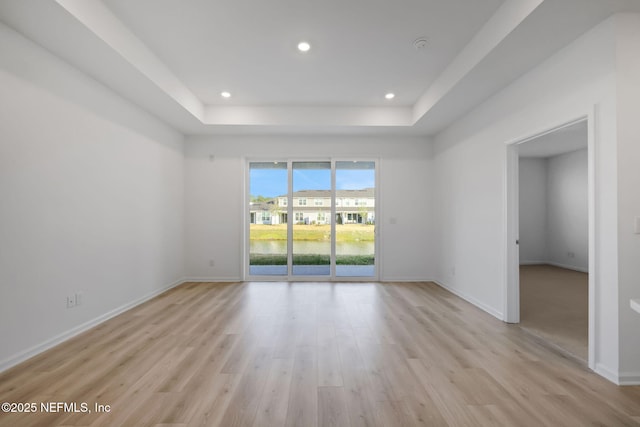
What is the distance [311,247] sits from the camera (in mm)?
5297

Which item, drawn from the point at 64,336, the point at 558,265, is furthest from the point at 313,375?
the point at 558,265

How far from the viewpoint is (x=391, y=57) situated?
3.14 m

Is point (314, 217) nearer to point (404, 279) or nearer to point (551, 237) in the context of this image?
point (404, 279)

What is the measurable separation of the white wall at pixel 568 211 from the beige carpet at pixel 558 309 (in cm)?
79

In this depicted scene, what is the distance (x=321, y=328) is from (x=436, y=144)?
3.87 meters

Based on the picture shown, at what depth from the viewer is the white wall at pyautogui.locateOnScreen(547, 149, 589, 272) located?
20.1 feet

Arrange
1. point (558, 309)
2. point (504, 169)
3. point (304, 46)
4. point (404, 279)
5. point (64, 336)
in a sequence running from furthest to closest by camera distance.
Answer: point (404, 279)
point (558, 309)
point (504, 169)
point (304, 46)
point (64, 336)

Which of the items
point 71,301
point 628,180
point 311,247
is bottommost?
point 71,301

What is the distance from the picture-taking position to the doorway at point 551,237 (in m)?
3.17

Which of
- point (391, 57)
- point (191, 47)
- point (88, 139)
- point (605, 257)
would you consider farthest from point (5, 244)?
point (605, 257)

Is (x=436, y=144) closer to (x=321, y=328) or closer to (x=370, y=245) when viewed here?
(x=370, y=245)

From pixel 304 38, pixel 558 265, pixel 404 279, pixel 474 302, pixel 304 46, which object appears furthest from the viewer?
pixel 558 265

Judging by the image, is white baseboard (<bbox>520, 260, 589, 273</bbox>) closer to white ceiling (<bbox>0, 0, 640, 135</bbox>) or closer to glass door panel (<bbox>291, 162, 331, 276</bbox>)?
white ceiling (<bbox>0, 0, 640, 135</bbox>)

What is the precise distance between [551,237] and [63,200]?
933cm
